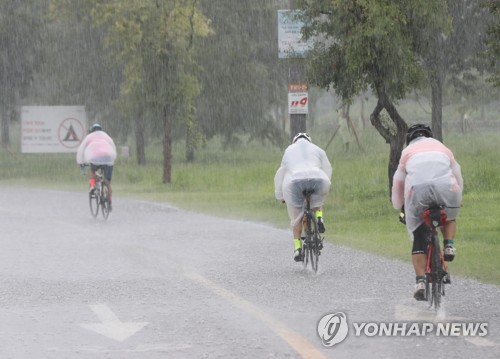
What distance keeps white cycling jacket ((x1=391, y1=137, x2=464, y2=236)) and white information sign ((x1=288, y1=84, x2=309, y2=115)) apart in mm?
14924

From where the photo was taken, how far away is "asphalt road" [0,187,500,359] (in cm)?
933

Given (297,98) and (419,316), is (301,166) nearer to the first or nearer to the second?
(419,316)

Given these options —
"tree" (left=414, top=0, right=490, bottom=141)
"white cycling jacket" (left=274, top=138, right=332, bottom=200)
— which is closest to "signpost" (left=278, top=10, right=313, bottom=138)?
"white cycling jacket" (left=274, top=138, right=332, bottom=200)

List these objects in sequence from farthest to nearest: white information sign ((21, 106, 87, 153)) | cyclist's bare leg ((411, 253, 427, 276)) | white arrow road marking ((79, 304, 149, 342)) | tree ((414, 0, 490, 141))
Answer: white information sign ((21, 106, 87, 153)), tree ((414, 0, 490, 141)), cyclist's bare leg ((411, 253, 427, 276)), white arrow road marking ((79, 304, 149, 342))

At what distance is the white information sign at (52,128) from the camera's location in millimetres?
50125

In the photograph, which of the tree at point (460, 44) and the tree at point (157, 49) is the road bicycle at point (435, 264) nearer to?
the tree at point (157, 49)

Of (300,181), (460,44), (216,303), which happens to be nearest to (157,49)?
(460,44)

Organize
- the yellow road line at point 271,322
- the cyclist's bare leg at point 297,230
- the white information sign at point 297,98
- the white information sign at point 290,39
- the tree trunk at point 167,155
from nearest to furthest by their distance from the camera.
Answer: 1. the yellow road line at point 271,322
2. the cyclist's bare leg at point 297,230
3. the white information sign at point 290,39
4. the white information sign at point 297,98
5. the tree trunk at point 167,155

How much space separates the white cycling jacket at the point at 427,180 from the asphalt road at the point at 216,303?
93cm

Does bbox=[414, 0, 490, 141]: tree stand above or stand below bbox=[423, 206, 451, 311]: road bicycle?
above

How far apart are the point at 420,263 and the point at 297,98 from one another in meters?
15.3

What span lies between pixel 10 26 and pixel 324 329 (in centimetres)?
3906

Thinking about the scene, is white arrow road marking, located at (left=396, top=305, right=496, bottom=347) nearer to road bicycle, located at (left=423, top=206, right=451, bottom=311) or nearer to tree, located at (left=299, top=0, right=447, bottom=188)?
road bicycle, located at (left=423, top=206, right=451, bottom=311)

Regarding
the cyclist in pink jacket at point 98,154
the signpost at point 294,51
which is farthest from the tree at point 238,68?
the cyclist in pink jacket at point 98,154
